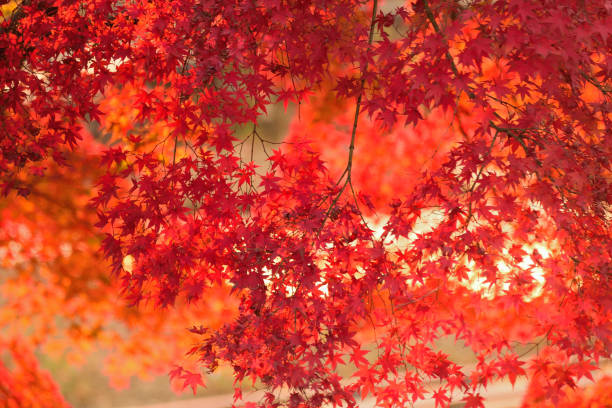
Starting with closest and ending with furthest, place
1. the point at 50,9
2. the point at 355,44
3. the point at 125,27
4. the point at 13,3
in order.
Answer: the point at 355,44, the point at 125,27, the point at 50,9, the point at 13,3

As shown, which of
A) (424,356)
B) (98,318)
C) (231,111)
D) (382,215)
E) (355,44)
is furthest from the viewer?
(382,215)

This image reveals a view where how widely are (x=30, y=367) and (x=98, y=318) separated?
2.20ft

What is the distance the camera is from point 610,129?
7.47ft

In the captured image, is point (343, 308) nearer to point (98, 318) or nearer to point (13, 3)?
point (98, 318)

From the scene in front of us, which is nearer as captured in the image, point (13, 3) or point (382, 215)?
point (13, 3)

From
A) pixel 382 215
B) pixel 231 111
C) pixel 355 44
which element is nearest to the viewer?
pixel 355 44

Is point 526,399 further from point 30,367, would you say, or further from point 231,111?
point 30,367

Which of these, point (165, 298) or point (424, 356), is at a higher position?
point (165, 298)

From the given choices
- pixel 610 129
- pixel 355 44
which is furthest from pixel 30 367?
pixel 610 129

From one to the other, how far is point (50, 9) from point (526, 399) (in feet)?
13.5

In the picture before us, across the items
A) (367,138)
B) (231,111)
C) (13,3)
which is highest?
(13,3)

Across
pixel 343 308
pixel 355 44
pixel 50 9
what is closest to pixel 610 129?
pixel 355 44

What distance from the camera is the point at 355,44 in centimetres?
215

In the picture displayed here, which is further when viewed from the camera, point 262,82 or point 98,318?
point 98,318
